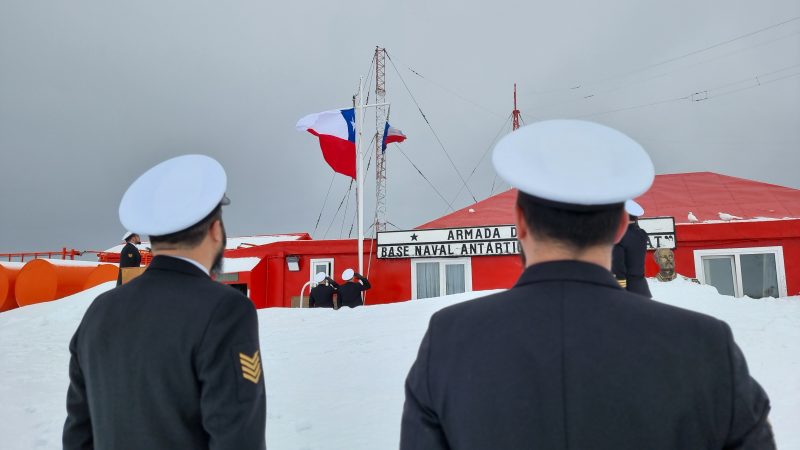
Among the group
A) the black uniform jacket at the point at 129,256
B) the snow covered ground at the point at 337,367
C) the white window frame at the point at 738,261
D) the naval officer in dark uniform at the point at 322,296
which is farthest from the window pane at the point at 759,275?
the black uniform jacket at the point at 129,256

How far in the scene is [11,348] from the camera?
27.3 ft

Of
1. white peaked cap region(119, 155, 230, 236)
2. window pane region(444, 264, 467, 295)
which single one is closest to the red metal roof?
window pane region(444, 264, 467, 295)

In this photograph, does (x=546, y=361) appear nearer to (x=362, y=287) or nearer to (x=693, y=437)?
(x=693, y=437)

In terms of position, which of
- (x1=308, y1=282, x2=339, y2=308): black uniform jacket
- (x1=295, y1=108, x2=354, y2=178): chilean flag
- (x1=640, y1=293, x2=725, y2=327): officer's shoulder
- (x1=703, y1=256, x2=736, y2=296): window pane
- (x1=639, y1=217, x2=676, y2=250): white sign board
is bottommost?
(x1=308, y1=282, x2=339, y2=308): black uniform jacket

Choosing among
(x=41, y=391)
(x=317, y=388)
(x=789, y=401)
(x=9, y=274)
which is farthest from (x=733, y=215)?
(x=9, y=274)

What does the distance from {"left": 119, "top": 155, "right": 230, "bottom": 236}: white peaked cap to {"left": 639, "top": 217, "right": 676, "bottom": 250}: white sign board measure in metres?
12.7

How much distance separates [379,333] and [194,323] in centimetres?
599

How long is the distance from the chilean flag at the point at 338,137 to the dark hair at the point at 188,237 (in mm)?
12868

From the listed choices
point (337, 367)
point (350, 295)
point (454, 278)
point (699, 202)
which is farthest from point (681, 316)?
point (699, 202)

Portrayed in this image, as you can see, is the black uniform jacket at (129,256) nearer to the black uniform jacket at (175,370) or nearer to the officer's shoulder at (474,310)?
the black uniform jacket at (175,370)

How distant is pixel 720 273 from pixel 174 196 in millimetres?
14251

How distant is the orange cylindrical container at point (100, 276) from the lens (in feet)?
48.4

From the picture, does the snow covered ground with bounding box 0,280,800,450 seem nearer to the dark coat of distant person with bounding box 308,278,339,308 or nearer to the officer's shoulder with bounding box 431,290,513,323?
the dark coat of distant person with bounding box 308,278,339,308

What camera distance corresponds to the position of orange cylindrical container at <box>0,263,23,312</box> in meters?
13.8
